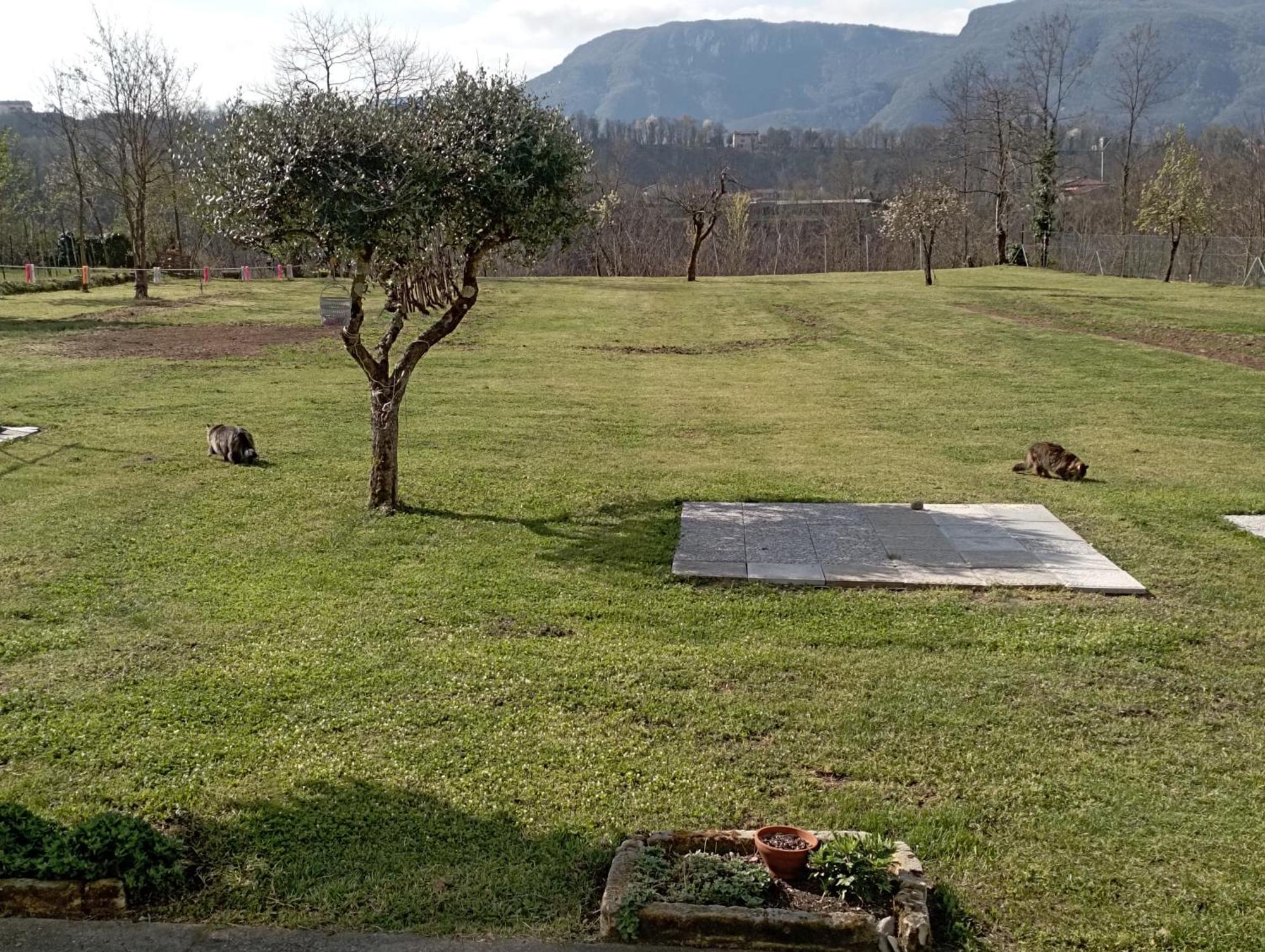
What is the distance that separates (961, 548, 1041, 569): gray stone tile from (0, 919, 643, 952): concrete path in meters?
5.14

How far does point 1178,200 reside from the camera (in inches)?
1410

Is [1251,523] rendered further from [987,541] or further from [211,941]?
[211,941]

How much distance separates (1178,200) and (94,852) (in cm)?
3954

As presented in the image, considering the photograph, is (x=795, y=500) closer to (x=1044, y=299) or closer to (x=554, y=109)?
(x=554, y=109)

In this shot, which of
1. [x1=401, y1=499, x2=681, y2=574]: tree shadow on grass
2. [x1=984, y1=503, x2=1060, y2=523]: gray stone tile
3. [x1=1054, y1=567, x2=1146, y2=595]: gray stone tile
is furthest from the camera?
[x1=984, y1=503, x2=1060, y2=523]: gray stone tile

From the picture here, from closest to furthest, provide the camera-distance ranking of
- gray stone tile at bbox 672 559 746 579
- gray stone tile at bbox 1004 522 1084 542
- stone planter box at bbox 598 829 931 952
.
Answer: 1. stone planter box at bbox 598 829 931 952
2. gray stone tile at bbox 672 559 746 579
3. gray stone tile at bbox 1004 522 1084 542

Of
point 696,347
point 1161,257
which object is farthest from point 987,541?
point 1161,257

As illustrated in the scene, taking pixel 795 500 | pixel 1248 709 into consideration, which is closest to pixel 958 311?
pixel 795 500

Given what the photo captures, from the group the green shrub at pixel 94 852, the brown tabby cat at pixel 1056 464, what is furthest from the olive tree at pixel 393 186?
the green shrub at pixel 94 852

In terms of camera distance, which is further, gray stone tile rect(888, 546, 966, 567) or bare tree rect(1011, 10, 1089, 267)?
bare tree rect(1011, 10, 1089, 267)

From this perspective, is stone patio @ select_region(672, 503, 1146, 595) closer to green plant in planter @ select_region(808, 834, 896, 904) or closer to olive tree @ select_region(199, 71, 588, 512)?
olive tree @ select_region(199, 71, 588, 512)

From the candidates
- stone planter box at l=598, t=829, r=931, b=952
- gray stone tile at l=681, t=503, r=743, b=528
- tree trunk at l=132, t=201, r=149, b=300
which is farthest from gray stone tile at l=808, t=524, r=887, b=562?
tree trunk at l=132, t=201, r=149, b=300

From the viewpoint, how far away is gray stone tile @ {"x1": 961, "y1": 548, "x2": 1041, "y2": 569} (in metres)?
7.68

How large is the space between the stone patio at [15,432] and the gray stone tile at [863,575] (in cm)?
995
